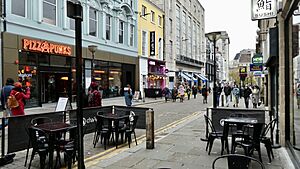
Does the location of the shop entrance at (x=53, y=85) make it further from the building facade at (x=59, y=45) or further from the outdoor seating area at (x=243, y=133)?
the outdoor seating area at (x=243, y=133)

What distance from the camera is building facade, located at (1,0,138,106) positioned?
1686 centimetres

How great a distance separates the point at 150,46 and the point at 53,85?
56.2 feet

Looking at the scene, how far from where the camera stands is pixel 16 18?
16875 millimetres

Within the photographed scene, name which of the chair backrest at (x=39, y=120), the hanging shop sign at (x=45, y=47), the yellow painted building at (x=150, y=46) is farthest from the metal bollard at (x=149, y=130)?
the yellow painted building at (x=150, y=46)

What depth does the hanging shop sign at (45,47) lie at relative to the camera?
17414 millimetres

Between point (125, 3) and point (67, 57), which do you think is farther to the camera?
point (125, 3)

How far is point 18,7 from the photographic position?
56.6ft

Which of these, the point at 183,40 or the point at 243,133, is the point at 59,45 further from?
the point at 183,40

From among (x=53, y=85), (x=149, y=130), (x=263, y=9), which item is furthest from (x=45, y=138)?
(x=53, y=85)

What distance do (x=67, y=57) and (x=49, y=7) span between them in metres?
3.84

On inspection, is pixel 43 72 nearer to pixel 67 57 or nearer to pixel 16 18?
pixel 67 57

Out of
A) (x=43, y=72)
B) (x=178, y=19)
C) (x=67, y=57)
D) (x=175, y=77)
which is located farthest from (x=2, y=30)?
(x=178, y=19)

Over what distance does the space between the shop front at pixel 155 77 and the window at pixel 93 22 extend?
1003 centimetres

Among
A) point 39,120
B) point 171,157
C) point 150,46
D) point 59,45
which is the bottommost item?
point 171,157
